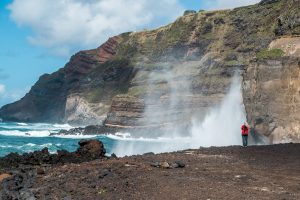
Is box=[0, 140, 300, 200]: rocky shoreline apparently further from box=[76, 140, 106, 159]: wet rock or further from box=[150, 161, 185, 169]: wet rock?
box=[76, 140, 106, 159]: wet rock

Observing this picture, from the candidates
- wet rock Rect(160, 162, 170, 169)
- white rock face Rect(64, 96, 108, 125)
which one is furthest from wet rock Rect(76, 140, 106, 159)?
white rock face Rect(64, 96, 108, 125)

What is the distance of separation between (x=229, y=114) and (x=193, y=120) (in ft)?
89.8

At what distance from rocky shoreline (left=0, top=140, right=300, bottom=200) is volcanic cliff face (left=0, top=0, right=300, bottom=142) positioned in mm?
11838

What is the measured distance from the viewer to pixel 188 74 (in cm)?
9106

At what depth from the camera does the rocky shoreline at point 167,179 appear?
12.7 metres

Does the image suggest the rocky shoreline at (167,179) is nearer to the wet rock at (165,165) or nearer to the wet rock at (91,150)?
the wet rock at (165,165)

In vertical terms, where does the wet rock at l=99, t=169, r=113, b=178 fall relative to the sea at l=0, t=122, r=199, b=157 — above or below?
below

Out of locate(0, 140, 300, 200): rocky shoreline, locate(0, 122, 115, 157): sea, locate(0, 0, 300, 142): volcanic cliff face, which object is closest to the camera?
locate(0, 140, 300, 200): rocky shoreline

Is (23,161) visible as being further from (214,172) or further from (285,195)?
(285,195)

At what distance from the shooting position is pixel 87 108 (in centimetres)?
12375

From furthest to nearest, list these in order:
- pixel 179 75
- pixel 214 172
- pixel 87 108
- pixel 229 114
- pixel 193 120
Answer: pixel 87 108 < pixel 179 75 < pixel 193 120 < pixel 229 114 < pixel 214 172

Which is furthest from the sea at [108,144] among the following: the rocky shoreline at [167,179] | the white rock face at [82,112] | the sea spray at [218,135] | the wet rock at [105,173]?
the white rock face at [82,112]

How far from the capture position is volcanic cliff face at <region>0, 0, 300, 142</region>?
107ft

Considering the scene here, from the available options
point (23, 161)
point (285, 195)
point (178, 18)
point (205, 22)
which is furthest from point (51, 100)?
point (285, 195)
